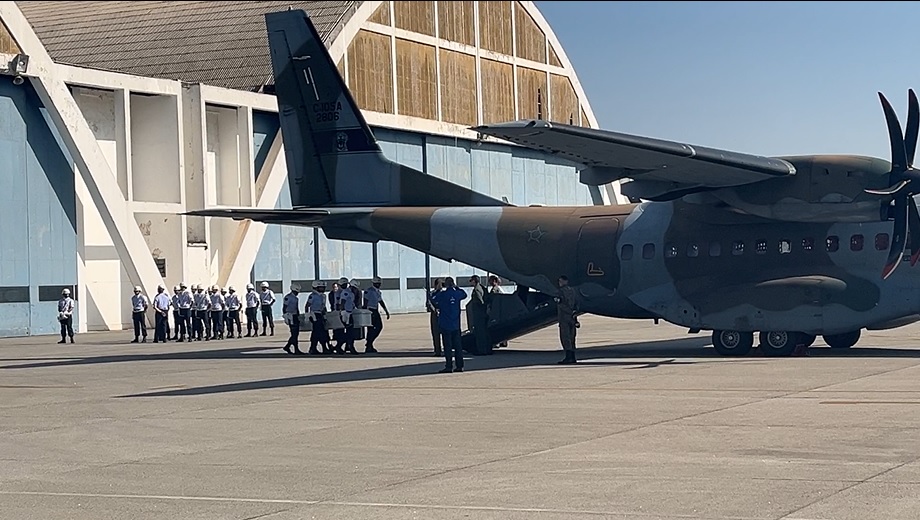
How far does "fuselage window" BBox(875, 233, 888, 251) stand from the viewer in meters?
20.8

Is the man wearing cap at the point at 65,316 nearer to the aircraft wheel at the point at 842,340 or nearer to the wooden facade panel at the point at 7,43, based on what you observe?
the wooden facade panel at the point at 7,43

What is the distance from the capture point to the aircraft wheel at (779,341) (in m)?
21.2

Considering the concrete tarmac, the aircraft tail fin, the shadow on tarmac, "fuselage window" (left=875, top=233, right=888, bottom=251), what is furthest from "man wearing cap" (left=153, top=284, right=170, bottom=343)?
"fuselage window" (left=875, top=233, right=888, bottom=251)

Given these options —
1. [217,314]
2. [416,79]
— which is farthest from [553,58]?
[217,314]

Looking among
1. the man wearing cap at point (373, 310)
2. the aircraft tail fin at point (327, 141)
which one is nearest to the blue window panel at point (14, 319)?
the aircraft tail fin at point (327, 141)

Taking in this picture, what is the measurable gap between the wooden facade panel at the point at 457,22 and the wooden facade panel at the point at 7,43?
20.2m

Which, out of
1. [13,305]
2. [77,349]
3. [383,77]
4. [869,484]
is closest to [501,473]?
[869,484]

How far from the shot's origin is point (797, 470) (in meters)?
10.0

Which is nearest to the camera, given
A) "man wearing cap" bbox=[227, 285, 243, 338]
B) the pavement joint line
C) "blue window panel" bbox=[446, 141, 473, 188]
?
the pavement joint line

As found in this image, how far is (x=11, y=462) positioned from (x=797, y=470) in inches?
294

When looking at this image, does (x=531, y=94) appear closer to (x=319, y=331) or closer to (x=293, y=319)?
(x=293, y=319)

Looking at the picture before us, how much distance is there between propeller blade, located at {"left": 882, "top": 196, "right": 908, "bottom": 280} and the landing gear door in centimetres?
504

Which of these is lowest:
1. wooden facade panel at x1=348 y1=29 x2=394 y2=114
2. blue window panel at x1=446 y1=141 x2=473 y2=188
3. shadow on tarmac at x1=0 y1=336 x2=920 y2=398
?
shadow on tarmac at x1=0 y1=336 x2=920 y2=398

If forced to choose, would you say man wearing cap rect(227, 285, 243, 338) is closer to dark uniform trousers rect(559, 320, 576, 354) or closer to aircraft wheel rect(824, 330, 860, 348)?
dark uniform trousers rect(559, 320, 576, 354)
